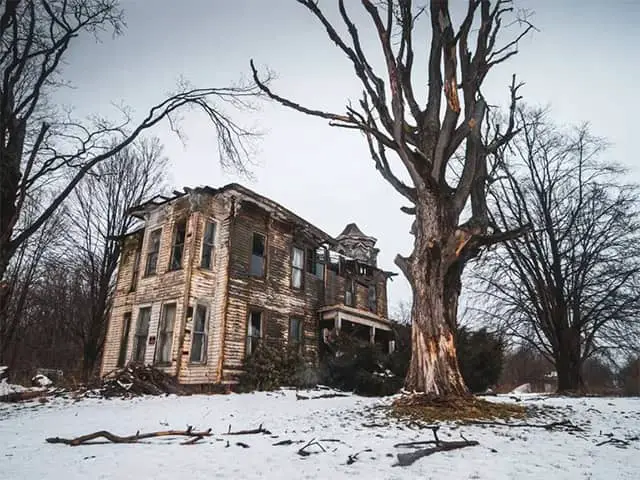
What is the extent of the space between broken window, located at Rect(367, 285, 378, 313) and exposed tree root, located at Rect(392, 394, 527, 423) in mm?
15576

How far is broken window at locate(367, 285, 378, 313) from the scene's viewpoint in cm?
2267

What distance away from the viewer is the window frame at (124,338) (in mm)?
15625

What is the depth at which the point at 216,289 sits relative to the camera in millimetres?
14820

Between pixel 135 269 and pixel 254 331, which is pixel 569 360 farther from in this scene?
pixel 135 269

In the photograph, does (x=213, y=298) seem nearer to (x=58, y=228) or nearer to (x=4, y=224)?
(x=4, y=224)

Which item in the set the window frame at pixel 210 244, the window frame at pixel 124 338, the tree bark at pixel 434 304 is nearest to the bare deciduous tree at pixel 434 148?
the tree bark at pixel 434 304

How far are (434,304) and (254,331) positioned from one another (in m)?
10.0

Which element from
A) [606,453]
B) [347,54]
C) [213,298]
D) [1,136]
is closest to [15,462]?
[606,453]

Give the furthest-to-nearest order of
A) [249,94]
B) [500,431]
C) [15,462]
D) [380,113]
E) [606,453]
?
[249,94], [380,113], [500,431], [606,453], [15,462]

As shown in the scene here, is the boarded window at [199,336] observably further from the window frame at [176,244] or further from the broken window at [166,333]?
the window frame at [176,244]

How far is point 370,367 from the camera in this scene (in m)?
14.1

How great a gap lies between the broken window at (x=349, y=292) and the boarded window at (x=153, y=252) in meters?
10.1

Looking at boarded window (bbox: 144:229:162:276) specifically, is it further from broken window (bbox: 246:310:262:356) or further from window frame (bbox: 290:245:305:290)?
window frame (bbox: 290:245:305:290)

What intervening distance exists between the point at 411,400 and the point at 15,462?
5647 millimetres
